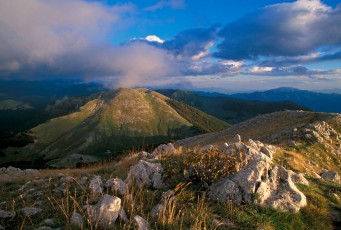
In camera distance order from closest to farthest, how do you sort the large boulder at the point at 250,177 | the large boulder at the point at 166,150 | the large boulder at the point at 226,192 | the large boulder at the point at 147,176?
the large boulder at the point at 226,192 → the large boulder at the point at 250,177 → the large boulder at the point at 147,176 → the large boulder at the point at 166,150

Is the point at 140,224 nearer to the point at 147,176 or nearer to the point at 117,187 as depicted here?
the point at 117,187

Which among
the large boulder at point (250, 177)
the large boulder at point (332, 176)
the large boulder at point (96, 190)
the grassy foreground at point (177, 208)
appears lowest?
the large boulder at point (332, 176)

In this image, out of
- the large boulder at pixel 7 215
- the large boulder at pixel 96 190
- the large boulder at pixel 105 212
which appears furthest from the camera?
the large boulder at pixel 96 190

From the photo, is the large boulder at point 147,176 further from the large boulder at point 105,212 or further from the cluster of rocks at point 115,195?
the large boulder at point 105,212

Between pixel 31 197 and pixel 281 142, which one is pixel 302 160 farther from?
pixel 31 197

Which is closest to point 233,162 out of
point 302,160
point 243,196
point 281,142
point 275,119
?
point 243,196

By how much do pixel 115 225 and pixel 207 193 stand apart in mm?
4346

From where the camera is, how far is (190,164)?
41.1 ft

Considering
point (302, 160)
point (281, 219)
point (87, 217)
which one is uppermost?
point (87, 217)

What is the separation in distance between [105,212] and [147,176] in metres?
3.87

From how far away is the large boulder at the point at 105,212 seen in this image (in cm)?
841

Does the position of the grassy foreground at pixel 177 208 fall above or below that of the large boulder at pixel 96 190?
below

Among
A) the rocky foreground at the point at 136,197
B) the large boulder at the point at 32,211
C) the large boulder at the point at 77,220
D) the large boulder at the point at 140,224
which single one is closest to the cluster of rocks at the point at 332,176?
the rocky foreground at the point at 136,197

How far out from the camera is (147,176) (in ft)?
40.3
